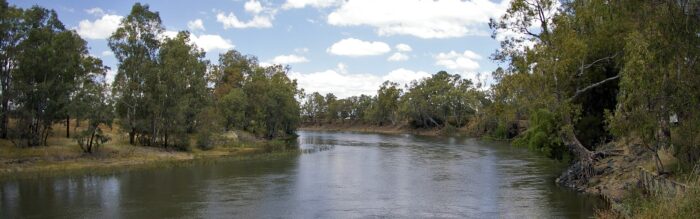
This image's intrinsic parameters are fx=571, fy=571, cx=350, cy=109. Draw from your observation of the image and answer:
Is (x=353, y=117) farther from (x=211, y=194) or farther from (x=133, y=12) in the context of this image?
(x=211, y=194)

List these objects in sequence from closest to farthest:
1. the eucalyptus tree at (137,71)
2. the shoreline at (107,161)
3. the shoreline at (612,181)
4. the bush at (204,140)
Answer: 1. the shoreline at (612,181)
2. the shoreline at (107,161)
3. the eucalyptus tree at (137,71)
4. the bush at (204,140)

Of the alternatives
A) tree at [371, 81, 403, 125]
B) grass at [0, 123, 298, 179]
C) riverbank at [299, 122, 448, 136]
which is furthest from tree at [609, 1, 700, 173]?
tree at [371, 81, 403, 125]

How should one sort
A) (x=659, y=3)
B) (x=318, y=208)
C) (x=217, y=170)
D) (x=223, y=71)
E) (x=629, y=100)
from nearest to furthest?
(x=659, y=3) → (x=629, y=100) → (x=318, y=208) → (x=217, y=170) → (x=223, y=71)

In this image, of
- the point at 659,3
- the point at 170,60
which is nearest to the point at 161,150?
the point at 170,60

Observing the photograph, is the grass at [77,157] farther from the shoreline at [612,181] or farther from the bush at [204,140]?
the shoreline at [612,181]

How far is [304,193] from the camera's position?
32938mm

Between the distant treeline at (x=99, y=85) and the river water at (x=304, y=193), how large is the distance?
10381 millimetres

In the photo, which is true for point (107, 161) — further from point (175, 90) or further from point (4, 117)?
point (175, 90)

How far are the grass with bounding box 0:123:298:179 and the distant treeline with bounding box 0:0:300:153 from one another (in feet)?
4.02

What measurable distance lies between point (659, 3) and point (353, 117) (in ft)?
540

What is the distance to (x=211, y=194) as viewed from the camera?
106 ft

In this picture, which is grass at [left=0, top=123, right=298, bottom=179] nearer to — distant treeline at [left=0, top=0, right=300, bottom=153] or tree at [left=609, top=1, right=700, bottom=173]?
distant treeline at [left=0, top=0, right=300, bottom=153]

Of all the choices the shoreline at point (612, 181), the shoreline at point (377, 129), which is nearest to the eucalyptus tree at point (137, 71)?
the shoreline at point (612, 181)

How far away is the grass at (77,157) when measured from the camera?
41253 millimetres
